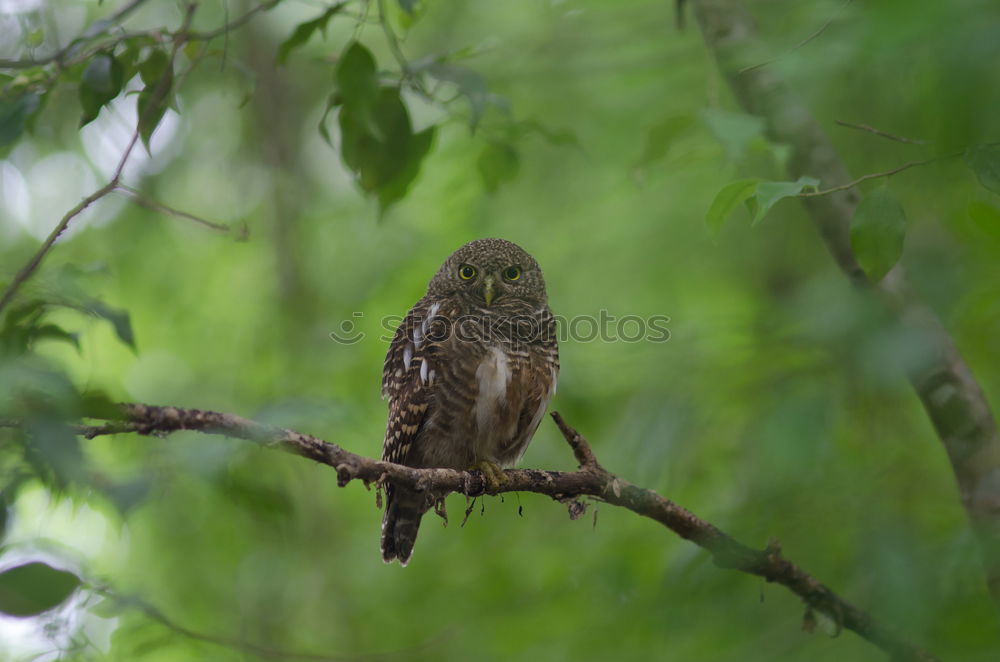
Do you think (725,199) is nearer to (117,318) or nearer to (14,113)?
(117,318)

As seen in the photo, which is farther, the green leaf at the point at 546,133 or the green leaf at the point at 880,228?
the green leaf at the point at 546,133

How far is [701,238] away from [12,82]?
419 centimetres

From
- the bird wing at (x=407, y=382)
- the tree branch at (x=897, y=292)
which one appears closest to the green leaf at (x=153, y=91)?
the bird wing at (x=407, y=382)

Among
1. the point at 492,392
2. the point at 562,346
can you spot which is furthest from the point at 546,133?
the point at 562,346

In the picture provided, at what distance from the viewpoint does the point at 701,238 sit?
18.2 feet

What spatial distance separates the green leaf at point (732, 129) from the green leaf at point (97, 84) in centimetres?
159

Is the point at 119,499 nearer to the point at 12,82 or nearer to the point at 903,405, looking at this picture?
the point at 12,82

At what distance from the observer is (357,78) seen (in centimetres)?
243

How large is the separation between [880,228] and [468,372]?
1.84m

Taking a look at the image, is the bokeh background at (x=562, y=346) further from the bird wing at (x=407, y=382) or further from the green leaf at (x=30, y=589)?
the bird wing at (x=407, y=382)

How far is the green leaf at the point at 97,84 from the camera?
219 cm

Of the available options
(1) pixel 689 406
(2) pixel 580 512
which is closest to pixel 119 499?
(2) pixel 580 512

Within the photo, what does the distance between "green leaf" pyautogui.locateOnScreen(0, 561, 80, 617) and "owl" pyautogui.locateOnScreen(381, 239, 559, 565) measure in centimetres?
181

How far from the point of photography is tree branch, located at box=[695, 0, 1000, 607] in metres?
2.67
